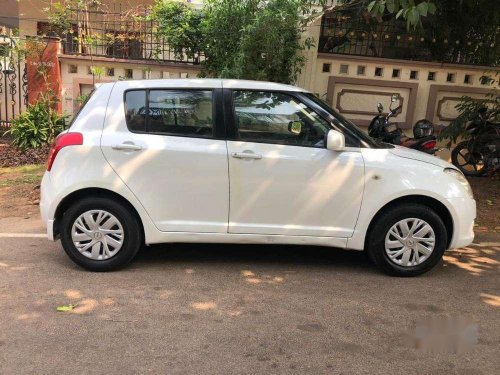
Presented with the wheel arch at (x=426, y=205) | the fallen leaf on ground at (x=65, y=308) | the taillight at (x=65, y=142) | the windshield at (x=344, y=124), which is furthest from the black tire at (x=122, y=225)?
the wheel arch at (x=426, y=205)

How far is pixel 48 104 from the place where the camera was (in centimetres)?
933

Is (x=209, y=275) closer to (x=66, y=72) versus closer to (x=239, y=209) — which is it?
(x=239, y=209)

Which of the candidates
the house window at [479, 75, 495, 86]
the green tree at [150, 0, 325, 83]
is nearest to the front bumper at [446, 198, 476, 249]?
the green tree at [150, 0, 325, 83]

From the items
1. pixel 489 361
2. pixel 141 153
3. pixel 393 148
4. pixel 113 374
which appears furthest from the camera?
pixel 393 148

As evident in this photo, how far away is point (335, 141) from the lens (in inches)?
165

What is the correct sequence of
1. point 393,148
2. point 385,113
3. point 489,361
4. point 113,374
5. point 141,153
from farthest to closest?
1. point 385,113
2. point 393,148
3. point 141,153
4. point 489,361
5. point 113,374

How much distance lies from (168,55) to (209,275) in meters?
5.83

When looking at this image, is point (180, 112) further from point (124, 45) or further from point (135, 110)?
point (124, 45)

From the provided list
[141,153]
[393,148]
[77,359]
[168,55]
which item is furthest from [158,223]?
[168,55]

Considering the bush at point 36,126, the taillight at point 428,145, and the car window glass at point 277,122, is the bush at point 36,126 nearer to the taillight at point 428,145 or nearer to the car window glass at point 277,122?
the car window glass at point 277,122

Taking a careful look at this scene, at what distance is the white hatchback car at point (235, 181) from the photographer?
14.0 ft

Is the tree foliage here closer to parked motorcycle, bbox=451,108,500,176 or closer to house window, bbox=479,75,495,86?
parked motorcycle, bbox=451,108,500,176

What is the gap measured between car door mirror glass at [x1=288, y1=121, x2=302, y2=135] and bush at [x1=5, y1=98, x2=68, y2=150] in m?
6.32

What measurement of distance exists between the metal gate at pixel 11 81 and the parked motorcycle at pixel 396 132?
670 centimetres
